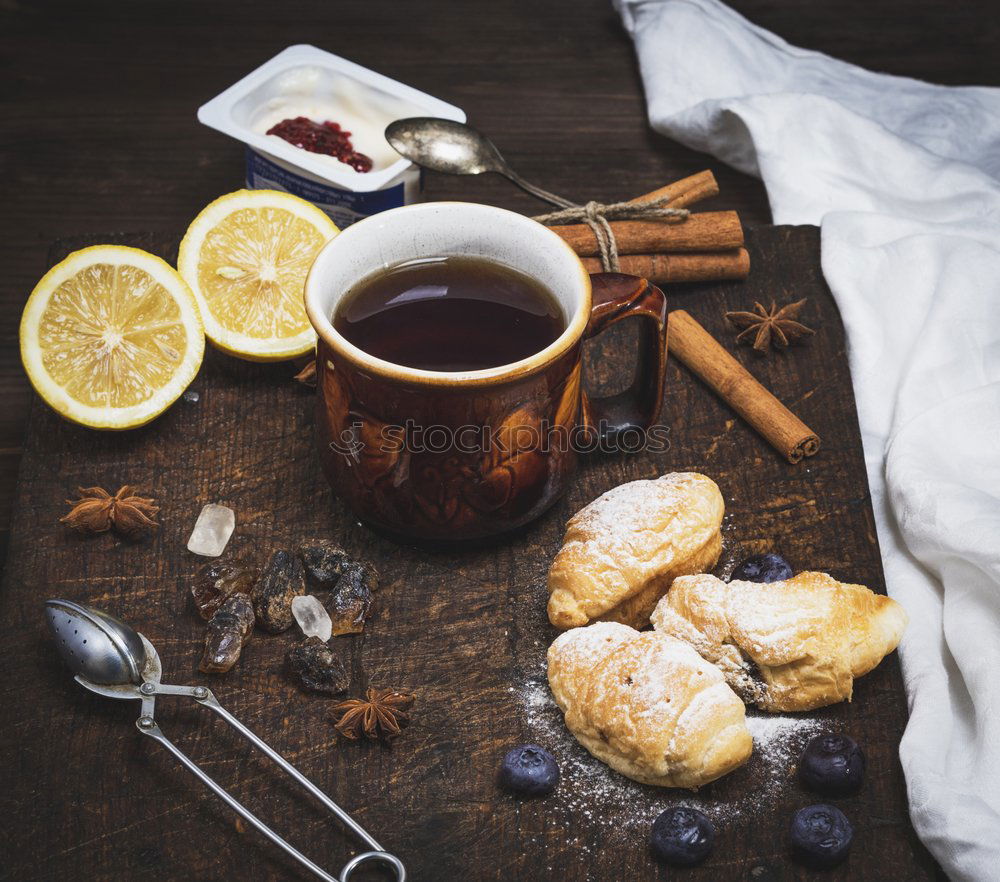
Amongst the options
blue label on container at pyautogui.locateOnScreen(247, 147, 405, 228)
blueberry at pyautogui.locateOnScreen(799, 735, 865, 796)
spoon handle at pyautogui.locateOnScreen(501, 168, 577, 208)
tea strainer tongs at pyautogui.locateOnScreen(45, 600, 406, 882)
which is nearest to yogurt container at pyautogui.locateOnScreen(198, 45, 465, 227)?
blue label on container at pyautogui.locateOnScreen(247, 147, 405, 228)

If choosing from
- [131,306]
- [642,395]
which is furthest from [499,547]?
[131,306]

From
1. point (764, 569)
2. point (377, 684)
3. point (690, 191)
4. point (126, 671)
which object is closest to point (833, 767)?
point (764, 569)

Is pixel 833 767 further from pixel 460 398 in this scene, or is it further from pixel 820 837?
pixel 460 398

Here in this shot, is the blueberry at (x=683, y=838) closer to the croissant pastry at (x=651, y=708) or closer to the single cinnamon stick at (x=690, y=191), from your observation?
the croissant pastry at (x=651, y=708)

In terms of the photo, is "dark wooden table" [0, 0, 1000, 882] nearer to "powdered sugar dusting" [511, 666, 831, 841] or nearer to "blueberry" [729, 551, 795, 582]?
"blueberry" [729, 551, 795, 582]

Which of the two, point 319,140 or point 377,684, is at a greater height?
point 319,140

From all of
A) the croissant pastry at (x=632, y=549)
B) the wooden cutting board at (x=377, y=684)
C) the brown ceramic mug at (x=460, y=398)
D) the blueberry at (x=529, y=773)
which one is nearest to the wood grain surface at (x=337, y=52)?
the wooden cutting board at (x=377, y=684)
